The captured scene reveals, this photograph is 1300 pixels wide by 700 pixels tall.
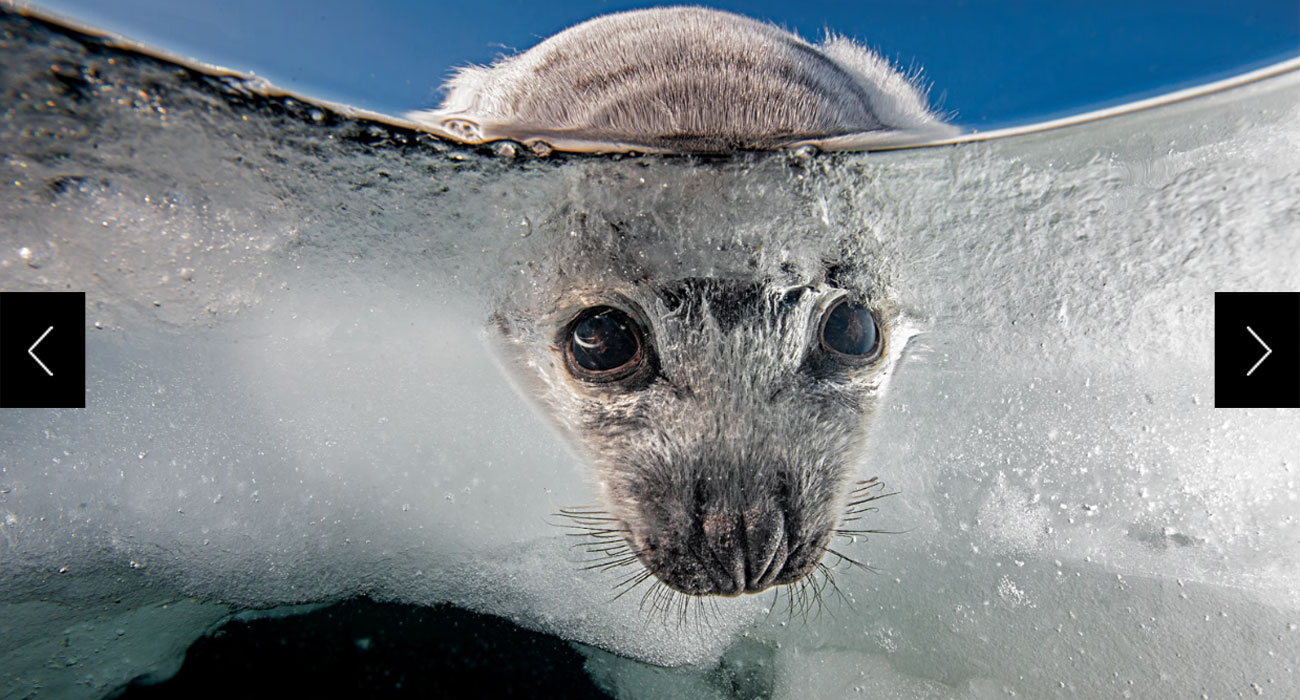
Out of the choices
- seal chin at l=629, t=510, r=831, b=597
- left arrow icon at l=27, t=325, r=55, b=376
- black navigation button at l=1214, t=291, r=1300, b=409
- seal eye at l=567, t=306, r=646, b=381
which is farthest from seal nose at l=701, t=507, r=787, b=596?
left arrow icon at l=27, t=325, r=55, b=376

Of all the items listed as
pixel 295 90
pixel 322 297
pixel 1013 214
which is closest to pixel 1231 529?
pixel 1013 214

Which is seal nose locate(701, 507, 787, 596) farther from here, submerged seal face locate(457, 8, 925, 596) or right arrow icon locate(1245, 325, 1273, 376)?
right arrow icon locate(1245, 325, 1273, 376)

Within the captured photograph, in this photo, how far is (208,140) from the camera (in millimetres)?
1852

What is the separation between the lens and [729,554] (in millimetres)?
1337

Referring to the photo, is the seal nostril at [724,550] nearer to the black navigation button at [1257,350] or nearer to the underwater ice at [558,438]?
the underwater ice at [558,438]

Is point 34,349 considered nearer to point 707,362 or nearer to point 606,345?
point 606,345

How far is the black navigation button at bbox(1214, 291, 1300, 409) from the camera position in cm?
174

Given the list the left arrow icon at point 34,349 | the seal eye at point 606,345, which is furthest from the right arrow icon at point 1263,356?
the left arrow icon at point 34,349

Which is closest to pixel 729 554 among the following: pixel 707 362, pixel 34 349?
pixel 707 362

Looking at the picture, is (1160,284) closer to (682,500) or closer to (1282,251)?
(1282,251)

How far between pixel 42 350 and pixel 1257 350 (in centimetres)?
375

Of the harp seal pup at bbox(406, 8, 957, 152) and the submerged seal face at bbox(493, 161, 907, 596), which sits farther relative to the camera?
the harp seal pup at bbox(406, 8, 957, 152)

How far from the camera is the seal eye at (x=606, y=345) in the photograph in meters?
1.76

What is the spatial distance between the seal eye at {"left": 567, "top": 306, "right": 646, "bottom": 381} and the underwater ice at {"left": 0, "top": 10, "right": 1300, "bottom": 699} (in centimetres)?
27
